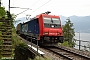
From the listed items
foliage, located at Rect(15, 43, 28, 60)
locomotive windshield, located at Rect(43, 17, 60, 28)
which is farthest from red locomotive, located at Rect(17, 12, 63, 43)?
foliage, located at Rect(15, 43, 28, 60)

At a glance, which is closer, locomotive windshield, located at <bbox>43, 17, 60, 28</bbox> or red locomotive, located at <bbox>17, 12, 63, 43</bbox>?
red locomotive, located at <bbox>17, 12, 63, 43</bbox>

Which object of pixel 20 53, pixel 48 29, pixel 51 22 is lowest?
pixel 20 53

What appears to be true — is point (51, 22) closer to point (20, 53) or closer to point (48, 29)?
point (48, 29)

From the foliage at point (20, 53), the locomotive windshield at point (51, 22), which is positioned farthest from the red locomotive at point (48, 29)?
the foliage at point (20, 53)

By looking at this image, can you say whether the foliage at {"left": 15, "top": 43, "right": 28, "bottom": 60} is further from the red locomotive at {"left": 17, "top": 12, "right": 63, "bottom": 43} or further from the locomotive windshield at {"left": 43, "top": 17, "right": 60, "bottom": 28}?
the locomotive windshield at {"left": 43, "top": 17, "right": 60, "bottom": 28}

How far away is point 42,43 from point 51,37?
0.99 metres

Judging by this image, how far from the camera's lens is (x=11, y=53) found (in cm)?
1095

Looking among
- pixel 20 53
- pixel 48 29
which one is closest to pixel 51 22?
pixel 48 29

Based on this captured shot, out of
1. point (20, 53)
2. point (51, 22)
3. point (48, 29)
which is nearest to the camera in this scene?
point (20, 53)

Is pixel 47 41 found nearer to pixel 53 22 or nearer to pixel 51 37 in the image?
pixel 51 37

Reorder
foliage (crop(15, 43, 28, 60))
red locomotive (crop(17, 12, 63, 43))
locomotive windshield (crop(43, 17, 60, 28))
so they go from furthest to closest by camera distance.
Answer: locomotive windshield (crop(43, 17, 60, 28))
red locomotive (crop(17, 12, 63, 43))
foliage (crop(15, 43, 28, 60))

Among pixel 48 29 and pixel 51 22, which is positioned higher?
pixel 51 22

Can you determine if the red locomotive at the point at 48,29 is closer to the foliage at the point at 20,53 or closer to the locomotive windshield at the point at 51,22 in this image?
the locomotive windshield at the point at 51,22

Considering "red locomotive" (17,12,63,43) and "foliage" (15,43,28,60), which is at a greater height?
"red locomotive" (17,12,63,43)
